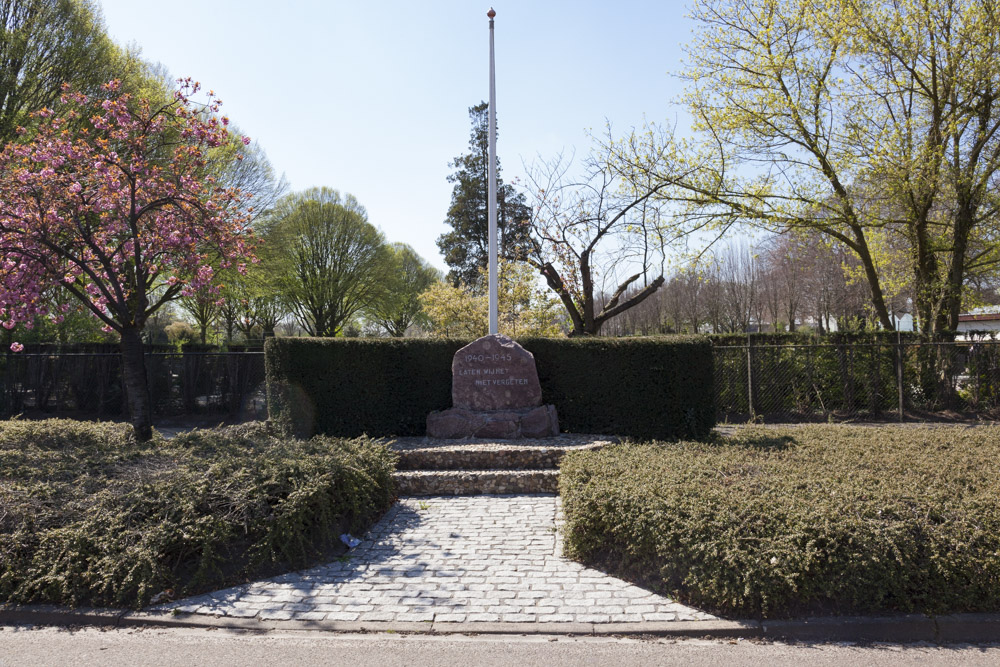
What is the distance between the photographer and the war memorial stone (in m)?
9.69

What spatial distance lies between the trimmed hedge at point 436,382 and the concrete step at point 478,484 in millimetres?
2399

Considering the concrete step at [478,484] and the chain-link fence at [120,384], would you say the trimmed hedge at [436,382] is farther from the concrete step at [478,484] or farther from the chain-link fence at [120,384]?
the chain-link fence at [120,384]

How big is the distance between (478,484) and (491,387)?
91.3 inches

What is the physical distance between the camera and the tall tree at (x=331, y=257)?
117 feet

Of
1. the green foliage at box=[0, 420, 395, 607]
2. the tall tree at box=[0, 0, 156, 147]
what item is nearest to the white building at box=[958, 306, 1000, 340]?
the green foliage at box=[0, 420, 395, 607]

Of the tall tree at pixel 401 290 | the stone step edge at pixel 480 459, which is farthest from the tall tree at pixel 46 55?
the tall tree at pixel 401 290

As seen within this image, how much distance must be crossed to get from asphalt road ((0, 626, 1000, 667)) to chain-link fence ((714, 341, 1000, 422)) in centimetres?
933

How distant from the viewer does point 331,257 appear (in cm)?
3634

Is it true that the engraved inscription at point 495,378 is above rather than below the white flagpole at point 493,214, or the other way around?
below

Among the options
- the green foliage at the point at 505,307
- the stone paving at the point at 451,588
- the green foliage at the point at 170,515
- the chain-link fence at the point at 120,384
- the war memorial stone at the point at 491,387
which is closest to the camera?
the stone paving at the point at 451,588

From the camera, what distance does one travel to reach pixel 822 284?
3092cm

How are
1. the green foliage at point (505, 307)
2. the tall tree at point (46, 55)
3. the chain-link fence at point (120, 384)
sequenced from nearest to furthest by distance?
the chain-link fence at point (120, 384)
the tall tree at point (46, 55)
the green foliage at point (505, 307)

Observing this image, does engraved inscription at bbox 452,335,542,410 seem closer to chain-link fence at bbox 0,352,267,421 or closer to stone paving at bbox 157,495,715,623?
stone paving at bbox 157,495,715,623

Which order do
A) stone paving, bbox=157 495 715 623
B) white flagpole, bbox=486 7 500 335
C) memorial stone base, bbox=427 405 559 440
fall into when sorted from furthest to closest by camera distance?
white flagpole, bbox=486 7 500 335 → memorial stone base, bbox=427 405 559 440 → stone paving, bbox=157 495 715 623
